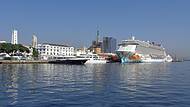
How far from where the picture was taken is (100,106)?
21.6 m

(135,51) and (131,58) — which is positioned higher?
(135,51)

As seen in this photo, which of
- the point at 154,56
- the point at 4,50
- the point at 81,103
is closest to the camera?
the point at 81,103

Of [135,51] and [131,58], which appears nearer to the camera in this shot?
[131,58]

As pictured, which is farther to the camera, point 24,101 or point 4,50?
point 4,50

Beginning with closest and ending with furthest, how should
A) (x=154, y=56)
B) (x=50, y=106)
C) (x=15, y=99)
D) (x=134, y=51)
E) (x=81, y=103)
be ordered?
(x=50, y=106) < (x=81, y=103) < (x=15, y=99) < (x=134, y=51) < (x=154, y=56)

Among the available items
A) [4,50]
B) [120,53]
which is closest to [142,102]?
[4,50]

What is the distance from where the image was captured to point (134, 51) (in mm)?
174125

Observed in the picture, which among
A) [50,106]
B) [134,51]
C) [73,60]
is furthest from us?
[134,51]

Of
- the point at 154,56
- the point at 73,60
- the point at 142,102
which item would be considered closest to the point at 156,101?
the point at 142,102

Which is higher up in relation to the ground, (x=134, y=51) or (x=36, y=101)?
(x=134, y=51)

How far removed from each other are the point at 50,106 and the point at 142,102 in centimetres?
673

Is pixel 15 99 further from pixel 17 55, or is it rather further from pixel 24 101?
pixel 17 55

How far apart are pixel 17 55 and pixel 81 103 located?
147635 mm

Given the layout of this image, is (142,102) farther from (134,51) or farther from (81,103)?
(134,51)
